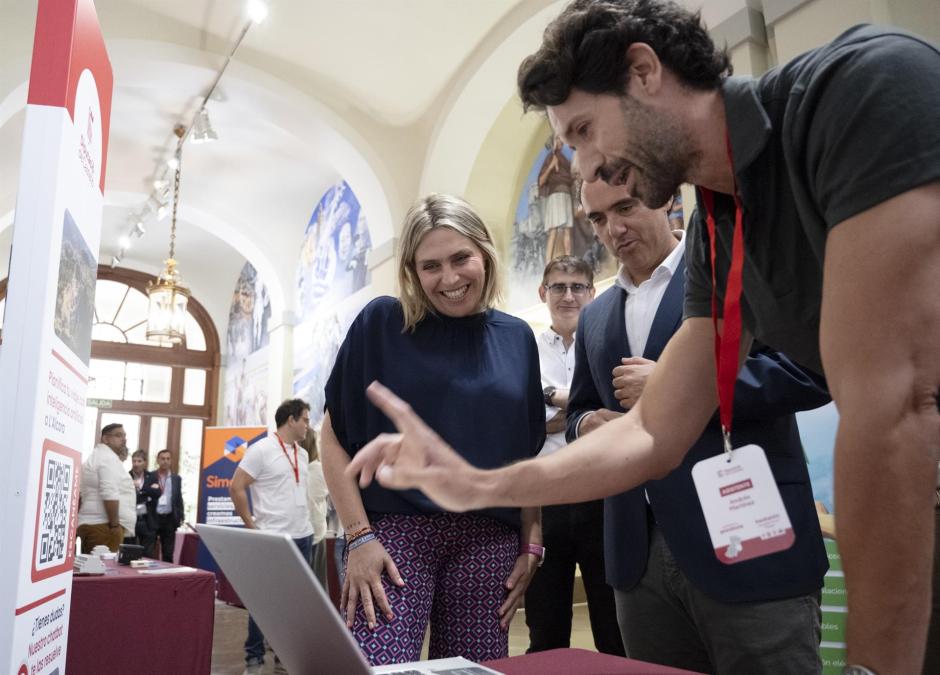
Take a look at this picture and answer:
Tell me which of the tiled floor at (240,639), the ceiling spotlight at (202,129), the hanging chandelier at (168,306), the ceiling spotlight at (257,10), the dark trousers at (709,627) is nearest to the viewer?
the dark trousers at (709,627)

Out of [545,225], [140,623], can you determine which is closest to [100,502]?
[140,623]

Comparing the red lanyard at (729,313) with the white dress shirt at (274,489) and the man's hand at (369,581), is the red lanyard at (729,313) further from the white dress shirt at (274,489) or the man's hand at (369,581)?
the white dress shirt at (274,489)

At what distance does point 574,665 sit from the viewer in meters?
1.18

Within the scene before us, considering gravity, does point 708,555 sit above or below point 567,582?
above

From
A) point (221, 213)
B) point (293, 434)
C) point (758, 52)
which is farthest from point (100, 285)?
point (758, 52)

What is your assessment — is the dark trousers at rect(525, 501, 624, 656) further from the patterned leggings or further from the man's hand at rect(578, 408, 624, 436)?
the patterned leggings

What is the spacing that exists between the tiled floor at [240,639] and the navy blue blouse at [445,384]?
3228 millimetres

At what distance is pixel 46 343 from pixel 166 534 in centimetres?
1036

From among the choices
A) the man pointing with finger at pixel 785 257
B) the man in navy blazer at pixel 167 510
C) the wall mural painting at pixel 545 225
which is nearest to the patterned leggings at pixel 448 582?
the man pointing with finger at pixel 785 257

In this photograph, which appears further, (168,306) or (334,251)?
(334,251)

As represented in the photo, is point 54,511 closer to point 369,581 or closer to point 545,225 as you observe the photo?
point 369,581

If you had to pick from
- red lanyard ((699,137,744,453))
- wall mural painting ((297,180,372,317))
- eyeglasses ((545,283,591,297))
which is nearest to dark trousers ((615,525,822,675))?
red lanyard ((699,137,744,453))

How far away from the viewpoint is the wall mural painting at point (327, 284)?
31.8 ft

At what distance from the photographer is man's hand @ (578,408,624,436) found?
6.04ft
